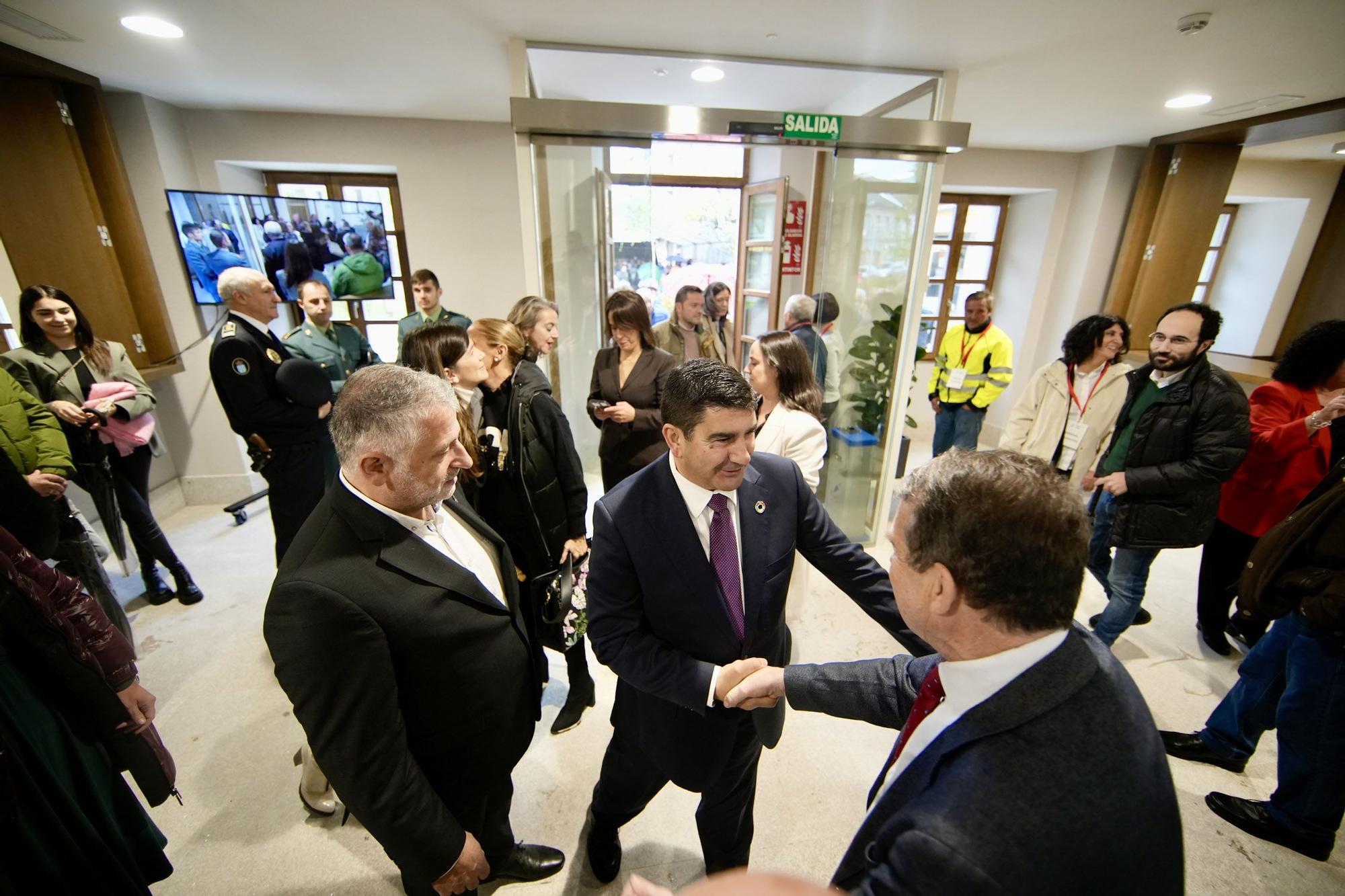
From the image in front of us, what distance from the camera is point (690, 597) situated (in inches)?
49.2

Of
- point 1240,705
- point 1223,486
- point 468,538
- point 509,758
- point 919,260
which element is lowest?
point 1240,705

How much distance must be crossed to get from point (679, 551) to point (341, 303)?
537cm

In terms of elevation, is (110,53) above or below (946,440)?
above

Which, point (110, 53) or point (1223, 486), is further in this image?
point (110, 53)

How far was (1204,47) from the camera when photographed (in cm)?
274

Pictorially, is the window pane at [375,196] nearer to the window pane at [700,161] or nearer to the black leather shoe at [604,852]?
the window pane at [700,161]

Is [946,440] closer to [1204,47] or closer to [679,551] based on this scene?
[1204,47]

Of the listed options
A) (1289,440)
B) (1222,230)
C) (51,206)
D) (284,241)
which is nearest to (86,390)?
(51,206)

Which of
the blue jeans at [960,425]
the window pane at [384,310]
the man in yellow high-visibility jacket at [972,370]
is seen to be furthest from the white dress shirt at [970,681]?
the window pane at [384,310]

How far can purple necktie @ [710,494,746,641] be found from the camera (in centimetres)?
130

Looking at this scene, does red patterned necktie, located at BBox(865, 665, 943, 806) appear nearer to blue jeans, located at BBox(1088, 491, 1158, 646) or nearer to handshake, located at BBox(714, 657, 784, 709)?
handshake, located at BBox(714, 657, 784, 709)

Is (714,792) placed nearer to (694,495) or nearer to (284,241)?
(694,495)

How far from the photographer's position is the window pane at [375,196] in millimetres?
5020

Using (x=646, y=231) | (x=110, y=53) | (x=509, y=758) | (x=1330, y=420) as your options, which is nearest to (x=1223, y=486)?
(x=1330, y=420)
